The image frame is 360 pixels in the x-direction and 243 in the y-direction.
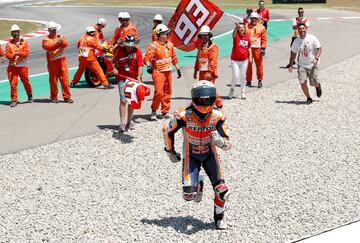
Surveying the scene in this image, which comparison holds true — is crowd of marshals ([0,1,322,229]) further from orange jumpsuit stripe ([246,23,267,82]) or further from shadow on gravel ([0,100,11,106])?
shadow on gravel ([0,100,11,106])

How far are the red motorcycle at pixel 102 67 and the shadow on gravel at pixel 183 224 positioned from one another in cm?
926

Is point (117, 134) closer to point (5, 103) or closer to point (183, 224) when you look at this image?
→ point (183, 224)

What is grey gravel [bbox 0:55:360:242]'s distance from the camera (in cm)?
665

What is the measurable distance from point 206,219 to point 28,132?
5521mm

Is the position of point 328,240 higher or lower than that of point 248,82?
higher

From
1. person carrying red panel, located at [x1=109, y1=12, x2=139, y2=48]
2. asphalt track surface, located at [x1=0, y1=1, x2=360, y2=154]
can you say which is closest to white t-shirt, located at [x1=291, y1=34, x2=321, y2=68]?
asphalt track surface, located at [x1=0, y1=1, x2=360, y2=154]

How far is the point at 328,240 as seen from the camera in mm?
6195

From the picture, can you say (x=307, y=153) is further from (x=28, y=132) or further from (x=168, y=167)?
(x=28, y=132)

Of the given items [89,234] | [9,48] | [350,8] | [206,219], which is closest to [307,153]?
[206,219]

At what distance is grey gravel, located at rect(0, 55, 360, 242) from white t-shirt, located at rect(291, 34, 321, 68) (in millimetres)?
1651

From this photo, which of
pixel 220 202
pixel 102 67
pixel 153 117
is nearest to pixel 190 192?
pixel 220 202

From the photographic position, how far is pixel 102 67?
16.2 m

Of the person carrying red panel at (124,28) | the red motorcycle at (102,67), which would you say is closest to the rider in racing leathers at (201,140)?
the person carrying red panel at (124,28)

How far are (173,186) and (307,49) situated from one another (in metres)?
6.24
